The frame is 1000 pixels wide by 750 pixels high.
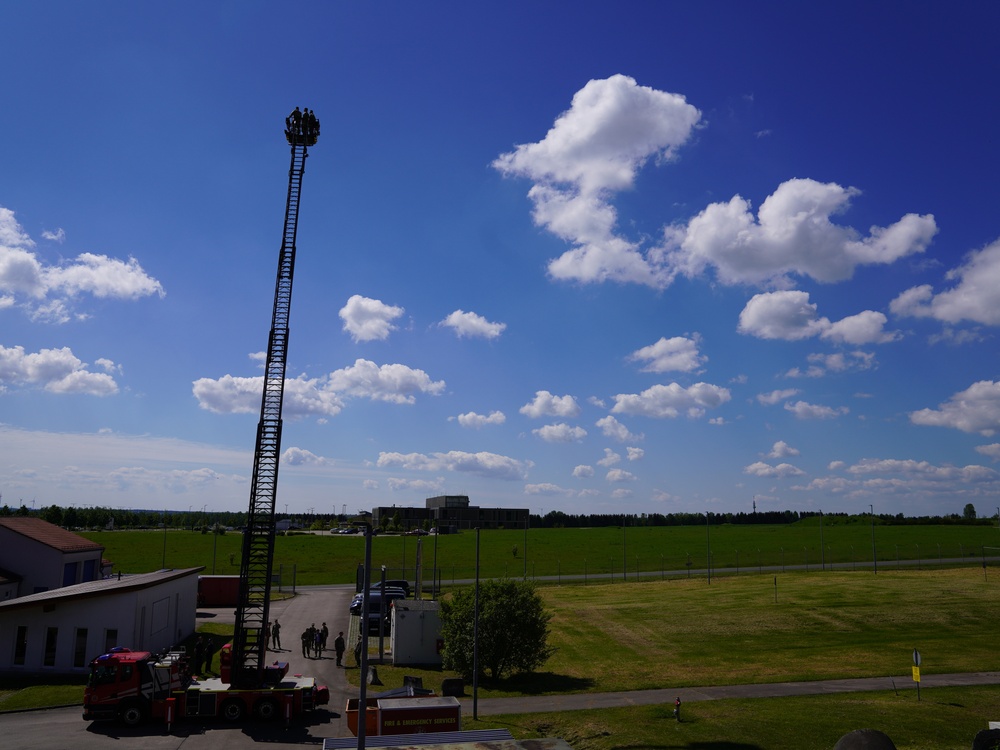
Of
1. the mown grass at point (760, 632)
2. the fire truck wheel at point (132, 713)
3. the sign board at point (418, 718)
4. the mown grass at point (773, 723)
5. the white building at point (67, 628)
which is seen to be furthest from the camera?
the mown grass at point (760, 632)

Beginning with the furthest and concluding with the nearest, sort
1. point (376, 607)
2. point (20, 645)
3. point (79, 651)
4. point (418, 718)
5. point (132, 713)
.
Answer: point (376, 607) → point (79, 651) → point (20, 645) → point (132, 713) → point (418, 718)

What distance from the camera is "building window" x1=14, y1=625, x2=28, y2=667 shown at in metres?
37.6

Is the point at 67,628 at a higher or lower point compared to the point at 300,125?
lower

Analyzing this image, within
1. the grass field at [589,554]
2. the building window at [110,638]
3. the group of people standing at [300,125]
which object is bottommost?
the grass field at [589,554]

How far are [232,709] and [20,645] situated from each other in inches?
616

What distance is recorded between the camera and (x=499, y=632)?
1508 inches

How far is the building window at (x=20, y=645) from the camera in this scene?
3756cm

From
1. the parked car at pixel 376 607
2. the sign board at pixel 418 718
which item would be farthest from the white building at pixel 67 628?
the sign board at pixel 418 718

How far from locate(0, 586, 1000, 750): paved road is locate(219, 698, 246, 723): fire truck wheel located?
40cm

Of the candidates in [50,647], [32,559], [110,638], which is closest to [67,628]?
[50,647]

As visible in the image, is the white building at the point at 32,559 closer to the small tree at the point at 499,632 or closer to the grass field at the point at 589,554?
the grass field at the point at 589,554

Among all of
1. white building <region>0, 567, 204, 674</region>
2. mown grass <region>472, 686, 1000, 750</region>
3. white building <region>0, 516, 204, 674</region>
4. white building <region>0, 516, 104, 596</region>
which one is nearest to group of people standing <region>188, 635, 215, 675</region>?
white building <region>0, 516, 204, 674</region>

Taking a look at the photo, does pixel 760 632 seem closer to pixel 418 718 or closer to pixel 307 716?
pixel 307 716

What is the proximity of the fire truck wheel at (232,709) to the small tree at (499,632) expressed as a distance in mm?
11910
